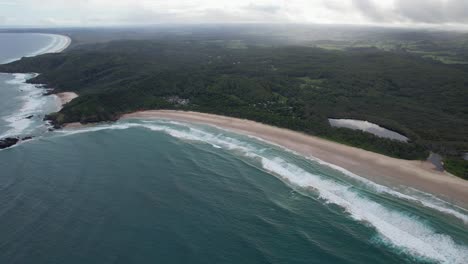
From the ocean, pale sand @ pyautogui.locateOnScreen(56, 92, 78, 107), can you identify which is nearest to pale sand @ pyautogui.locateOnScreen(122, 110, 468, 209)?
the ocean

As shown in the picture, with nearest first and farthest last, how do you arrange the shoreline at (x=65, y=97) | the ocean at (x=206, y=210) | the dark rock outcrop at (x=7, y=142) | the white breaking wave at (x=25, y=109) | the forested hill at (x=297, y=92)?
the ocean at (x=206, y=210) < the dark rock outcrop at (x=7, y=142) < the forested hill at (x=297, y=92) < the white breaking wave at (x=25, y=109) < the shoreline at (x=65, y=97)

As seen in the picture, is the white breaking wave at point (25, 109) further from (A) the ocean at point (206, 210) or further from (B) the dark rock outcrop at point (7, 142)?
(A) the ocean at point (206, 210)

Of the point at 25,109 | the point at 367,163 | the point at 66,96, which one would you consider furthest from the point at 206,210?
the point at 66,96

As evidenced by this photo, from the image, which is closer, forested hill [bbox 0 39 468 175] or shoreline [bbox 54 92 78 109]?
forested hill [bbox 0 39 468 175]

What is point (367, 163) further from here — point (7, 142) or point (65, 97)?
point (65, 97)

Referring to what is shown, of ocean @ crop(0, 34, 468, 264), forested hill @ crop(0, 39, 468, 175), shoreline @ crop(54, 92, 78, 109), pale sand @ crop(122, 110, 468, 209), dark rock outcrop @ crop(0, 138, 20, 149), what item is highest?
forested hill @ crop(0, 39, 468, 175)

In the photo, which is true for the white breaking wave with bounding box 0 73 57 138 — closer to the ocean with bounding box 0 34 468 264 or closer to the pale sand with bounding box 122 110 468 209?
the ocean with bounding box 0 34 468 264

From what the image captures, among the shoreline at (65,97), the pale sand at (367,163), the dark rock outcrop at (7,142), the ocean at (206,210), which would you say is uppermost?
the pale sand at (367,163)

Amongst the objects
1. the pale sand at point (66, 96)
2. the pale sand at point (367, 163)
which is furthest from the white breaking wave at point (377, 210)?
the pale sand at point (66, 96)
